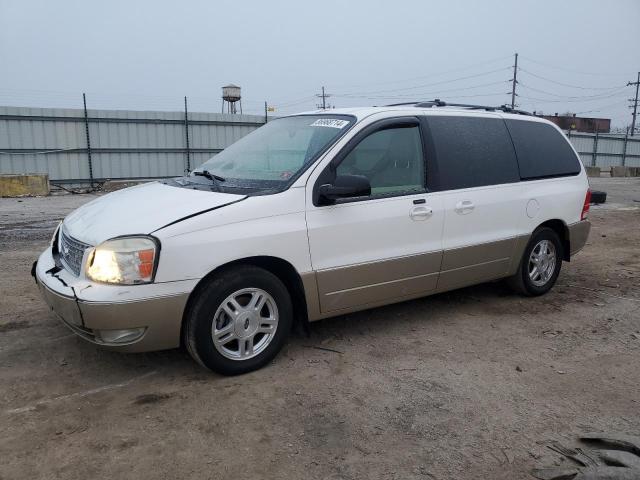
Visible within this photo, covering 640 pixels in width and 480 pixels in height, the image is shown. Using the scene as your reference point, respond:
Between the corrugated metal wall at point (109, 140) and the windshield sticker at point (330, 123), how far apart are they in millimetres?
15905

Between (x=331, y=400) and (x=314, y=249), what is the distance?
1031 millimetres

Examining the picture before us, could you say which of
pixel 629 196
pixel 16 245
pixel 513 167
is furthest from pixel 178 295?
pixel 629 196

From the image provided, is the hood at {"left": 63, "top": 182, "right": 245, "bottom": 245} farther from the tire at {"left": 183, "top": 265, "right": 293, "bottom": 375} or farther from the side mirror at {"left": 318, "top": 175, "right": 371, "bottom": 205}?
the side mirror at {"left": 318, "top": 175, "right": 371, "bottom": 205}

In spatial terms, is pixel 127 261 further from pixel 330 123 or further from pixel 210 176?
pixel 330 123

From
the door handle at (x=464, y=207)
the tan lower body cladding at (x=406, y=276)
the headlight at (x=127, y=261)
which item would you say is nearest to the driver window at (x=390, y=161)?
the door handle at (x=464, y=207)

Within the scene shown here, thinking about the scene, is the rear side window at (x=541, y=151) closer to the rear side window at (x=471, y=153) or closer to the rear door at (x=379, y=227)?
the rear side window at (x=471, y=153)

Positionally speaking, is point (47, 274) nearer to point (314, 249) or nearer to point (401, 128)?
point (314, 249)

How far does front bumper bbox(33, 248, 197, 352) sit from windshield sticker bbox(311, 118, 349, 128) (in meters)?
1.70

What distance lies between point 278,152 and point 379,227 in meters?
1.01

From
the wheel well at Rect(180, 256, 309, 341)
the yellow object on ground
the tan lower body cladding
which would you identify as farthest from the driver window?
the yellow object on ground

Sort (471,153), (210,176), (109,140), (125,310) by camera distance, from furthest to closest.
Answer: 1. (109,140)
2. (471,153)
3. (210,176)
4. (125,310)

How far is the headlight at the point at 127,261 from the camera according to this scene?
3.16 meters

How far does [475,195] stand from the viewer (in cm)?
462

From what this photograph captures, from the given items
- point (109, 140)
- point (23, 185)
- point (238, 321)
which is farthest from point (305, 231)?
point (109, 140)
